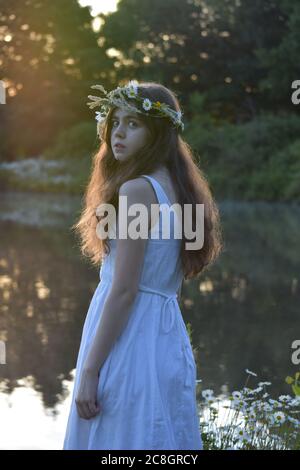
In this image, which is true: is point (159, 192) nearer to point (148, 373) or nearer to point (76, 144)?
point (148, 373)

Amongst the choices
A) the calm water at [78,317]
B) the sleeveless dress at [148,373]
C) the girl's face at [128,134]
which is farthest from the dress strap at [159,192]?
the calm water at [78,317]

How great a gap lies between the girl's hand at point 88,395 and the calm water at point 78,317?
2097mm

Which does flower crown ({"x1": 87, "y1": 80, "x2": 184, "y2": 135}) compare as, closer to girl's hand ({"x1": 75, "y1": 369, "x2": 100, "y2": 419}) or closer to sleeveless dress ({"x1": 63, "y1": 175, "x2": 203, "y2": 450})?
sleeveless dress ({"x1": 63, "y1": 175, "x2": 203, "y2": 450})

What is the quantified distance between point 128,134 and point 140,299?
45cm

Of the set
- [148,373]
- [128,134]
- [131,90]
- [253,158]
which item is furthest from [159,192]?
[253,158]

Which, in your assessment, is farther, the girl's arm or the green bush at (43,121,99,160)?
the green bush at (43,121,99,160)

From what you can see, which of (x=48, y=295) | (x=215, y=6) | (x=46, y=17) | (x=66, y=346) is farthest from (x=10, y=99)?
(x=66, y=346)

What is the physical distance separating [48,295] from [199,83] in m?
24.8

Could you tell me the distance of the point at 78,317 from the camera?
7816 millimetres

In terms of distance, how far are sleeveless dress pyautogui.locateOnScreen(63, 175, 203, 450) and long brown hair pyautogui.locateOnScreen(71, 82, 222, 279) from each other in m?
0.08

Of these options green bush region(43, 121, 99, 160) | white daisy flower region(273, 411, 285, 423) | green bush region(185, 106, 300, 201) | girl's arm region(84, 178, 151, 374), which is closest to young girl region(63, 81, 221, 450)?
girl's arm region(84, 178, 151, 374)

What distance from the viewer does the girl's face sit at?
91.6 inches

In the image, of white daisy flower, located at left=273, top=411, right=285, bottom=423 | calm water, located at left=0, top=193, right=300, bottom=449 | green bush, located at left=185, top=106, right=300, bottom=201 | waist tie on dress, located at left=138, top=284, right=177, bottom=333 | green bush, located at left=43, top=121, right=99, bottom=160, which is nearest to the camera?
waist tie on dress, located at left=138, top=284, right=177, bottom=333

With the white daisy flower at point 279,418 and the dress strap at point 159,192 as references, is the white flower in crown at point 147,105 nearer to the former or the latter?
the dress strap at point 159,192
